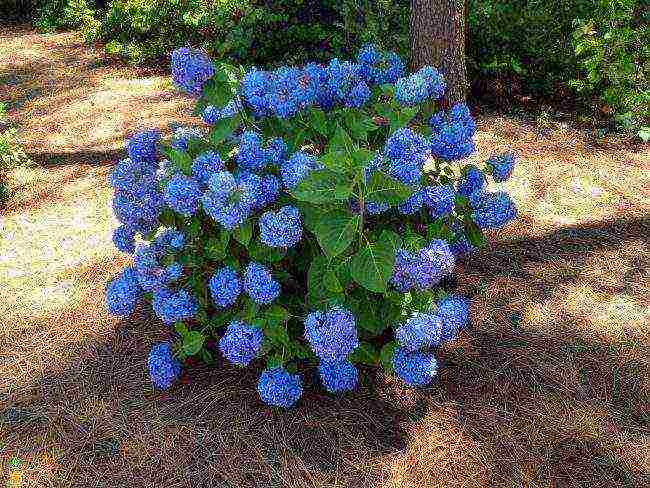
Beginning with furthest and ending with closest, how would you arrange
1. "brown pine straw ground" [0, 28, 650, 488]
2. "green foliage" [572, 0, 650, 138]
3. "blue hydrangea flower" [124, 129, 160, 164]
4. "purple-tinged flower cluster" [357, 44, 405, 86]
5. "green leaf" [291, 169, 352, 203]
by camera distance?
"green foliage" [572, 0, 650, 138] < "purple-tinged flower cluster" [357, 44, 405, 86] < "blue hydrangea flower" [124, 129, 160, 164] < "brown pine straw ground" [0, 28, 650, 488] < "green leaf" [291, 169, 352, 203]

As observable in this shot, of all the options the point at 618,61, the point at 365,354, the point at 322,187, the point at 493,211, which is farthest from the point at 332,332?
the point at 618,61

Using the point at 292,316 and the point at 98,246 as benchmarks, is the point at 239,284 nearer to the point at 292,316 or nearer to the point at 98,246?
the point at 292,316

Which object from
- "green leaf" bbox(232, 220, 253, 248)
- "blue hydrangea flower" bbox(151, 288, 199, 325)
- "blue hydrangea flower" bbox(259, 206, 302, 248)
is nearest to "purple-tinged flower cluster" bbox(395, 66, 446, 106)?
"blue hydrangea flower" bbox(259, 206, 302, 248)

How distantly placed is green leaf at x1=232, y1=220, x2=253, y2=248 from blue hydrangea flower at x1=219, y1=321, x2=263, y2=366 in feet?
1.06

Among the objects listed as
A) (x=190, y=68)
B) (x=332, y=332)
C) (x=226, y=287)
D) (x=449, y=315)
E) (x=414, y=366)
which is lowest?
(x=414, y=366)

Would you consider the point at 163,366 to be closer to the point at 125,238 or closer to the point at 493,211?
the point at 125,238

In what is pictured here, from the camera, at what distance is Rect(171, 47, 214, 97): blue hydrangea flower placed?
236cm

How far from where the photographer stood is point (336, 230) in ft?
7.24

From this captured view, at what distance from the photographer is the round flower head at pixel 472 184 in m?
2.72

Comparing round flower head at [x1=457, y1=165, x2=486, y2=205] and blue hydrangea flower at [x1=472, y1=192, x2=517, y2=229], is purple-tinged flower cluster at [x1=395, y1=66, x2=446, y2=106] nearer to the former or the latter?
round flower head at [x1=457, y1=165, x2=486, y2=205]

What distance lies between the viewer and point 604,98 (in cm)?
515

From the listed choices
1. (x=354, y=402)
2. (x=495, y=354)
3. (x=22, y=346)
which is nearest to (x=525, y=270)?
(x=495, y=354)

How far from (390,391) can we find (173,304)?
1.00 meters

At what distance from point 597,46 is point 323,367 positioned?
3883 millimetres
